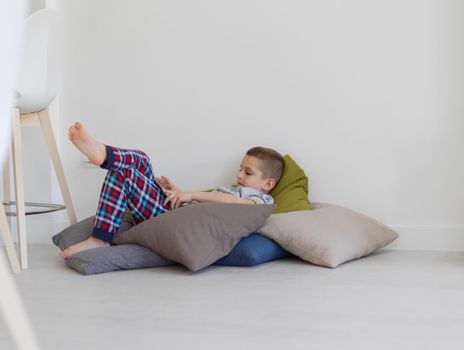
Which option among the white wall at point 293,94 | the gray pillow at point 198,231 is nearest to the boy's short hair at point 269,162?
the white wall at point 293,94

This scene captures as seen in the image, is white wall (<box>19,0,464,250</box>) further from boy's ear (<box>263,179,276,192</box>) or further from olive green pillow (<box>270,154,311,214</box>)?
boy's ear (<box>263,179,276,192</box>)

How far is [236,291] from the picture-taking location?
8.11 feet

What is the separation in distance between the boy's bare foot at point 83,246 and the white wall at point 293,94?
0.69 m

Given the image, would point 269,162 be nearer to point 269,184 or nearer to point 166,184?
point 269,184

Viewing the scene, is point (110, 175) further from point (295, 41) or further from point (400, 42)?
point (400, 42)

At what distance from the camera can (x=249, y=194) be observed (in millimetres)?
3209

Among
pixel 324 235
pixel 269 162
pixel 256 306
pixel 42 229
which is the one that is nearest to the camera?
pixel 256 306

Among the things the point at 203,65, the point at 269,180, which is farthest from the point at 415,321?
the point at 203,65

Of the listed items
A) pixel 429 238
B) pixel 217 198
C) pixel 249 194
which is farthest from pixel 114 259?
pixel 429 238

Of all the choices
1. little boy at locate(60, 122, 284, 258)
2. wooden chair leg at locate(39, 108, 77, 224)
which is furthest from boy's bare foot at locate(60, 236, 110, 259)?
wooden chair leg at locate(39, 108, 77, 224)

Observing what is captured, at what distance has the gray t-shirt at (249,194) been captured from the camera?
3.19m

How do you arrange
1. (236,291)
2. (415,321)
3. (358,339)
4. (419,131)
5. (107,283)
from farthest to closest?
(419,131) → (107,283) → (236,291) → (415,321) → (358,339)

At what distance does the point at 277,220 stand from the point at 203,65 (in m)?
0.90

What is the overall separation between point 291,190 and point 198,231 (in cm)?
64
